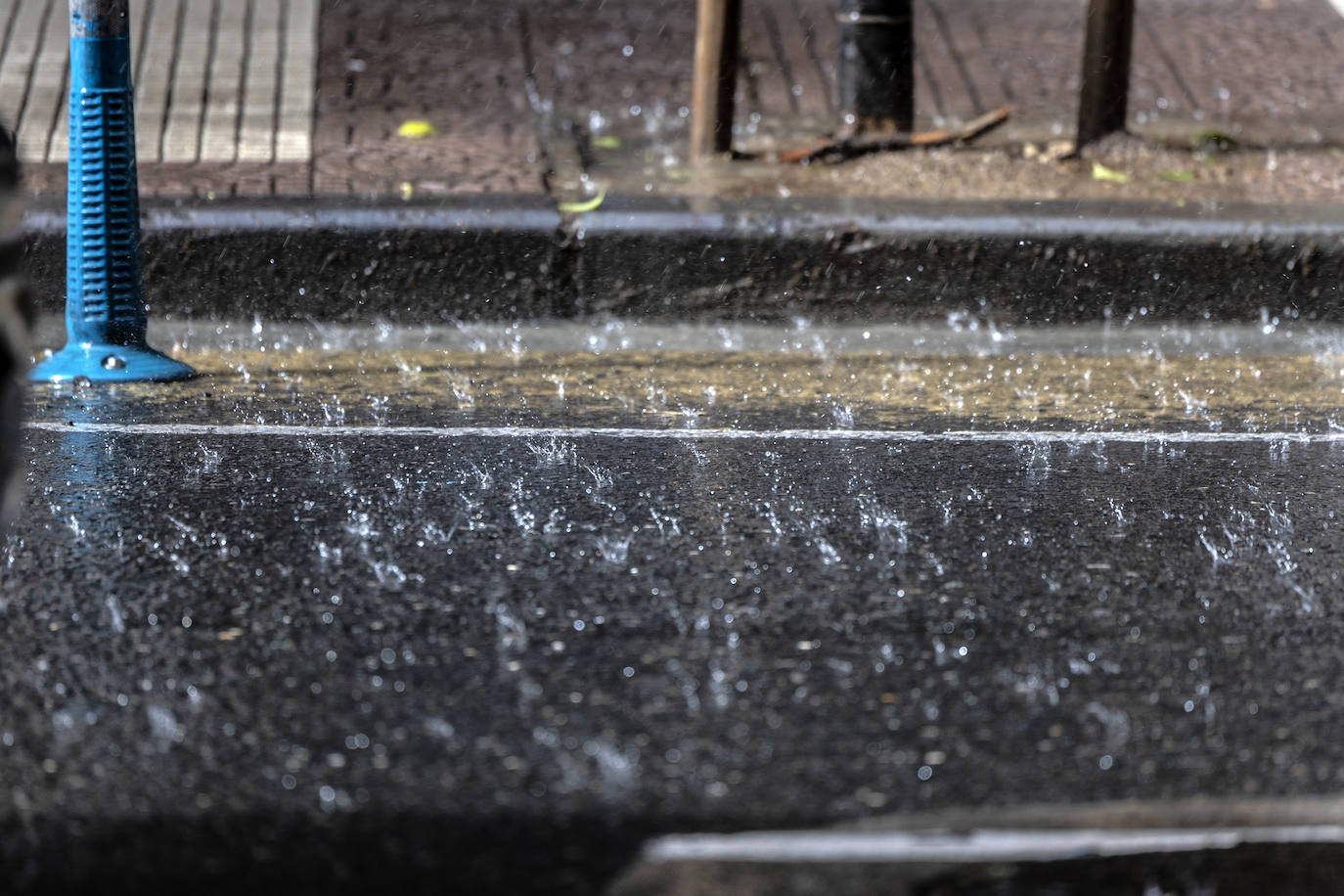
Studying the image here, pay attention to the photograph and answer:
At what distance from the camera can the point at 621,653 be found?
11.3 ft

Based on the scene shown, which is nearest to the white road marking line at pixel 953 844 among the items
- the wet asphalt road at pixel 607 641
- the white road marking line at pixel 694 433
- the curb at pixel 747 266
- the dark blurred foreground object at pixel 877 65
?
the wet asphalt road at pixel 607 641

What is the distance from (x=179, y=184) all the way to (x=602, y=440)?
276cm

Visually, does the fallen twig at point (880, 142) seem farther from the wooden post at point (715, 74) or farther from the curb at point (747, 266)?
the curb at point (747, 266)

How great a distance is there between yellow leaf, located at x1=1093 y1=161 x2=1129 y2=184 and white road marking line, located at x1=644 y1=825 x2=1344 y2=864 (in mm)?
5126

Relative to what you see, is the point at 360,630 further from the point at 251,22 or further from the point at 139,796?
the point at 251,22

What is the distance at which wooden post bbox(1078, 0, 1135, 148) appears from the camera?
771 centimetres

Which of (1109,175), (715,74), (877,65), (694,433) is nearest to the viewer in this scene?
(694,433)

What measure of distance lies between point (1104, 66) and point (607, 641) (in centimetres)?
500

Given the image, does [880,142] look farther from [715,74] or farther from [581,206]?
[581,206]

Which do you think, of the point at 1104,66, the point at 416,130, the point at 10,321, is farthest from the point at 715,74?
the point at 10,321

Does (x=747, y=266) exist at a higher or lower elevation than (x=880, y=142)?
lower

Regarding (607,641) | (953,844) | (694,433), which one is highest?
(953,844)

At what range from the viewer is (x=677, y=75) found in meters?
8.91

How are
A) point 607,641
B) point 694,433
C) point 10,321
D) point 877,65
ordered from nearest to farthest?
point 10,321 < point 607,641 < point 694,433 < point 877,65
